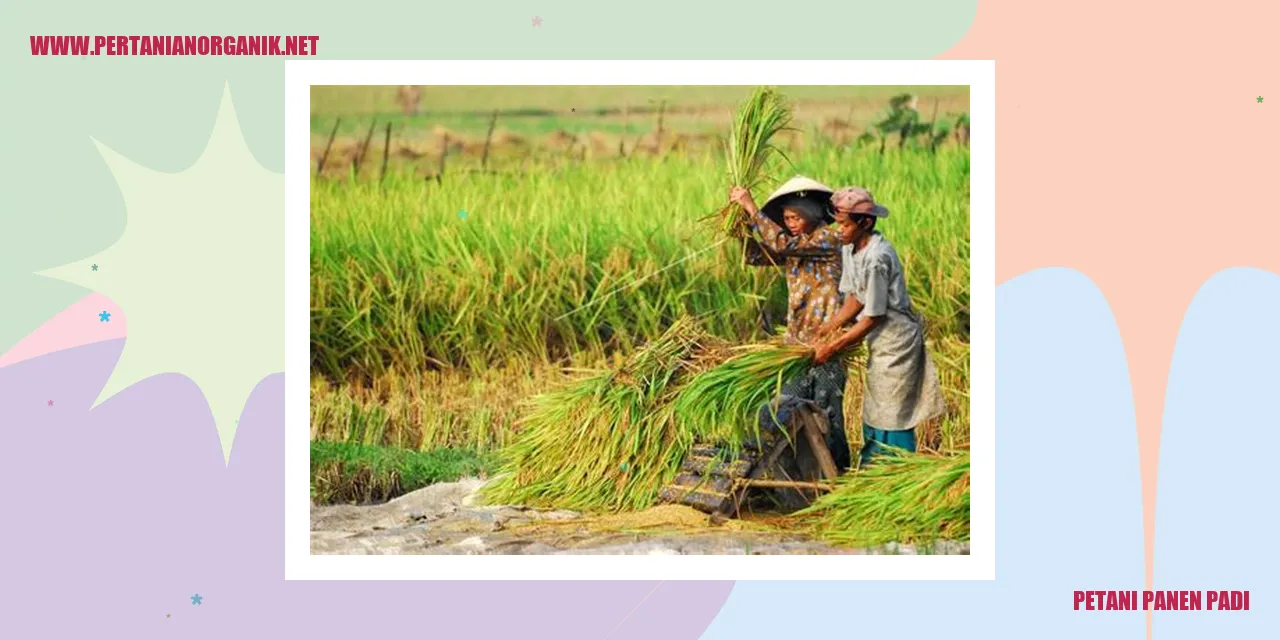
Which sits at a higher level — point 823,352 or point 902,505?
point 823,352

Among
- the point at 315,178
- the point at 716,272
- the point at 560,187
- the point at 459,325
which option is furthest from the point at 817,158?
the point at 315,178

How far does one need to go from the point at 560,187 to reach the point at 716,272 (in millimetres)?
855

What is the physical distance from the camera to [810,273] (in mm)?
7336

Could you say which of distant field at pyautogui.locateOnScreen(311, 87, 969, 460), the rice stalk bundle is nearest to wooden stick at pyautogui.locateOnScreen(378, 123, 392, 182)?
distant field at pyautogui.locateOnScreen(311, 87, 969, 460)

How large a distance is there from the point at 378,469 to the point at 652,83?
2165 millimetres

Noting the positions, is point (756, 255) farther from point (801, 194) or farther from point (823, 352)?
point (823, 352)

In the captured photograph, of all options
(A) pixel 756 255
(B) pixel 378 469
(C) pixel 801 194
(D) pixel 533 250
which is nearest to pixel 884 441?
(A) pixel 756 255

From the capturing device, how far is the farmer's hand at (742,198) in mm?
7445

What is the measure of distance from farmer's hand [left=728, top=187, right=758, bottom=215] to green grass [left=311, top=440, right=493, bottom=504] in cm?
166

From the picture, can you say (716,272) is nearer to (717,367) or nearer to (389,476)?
(717,367)

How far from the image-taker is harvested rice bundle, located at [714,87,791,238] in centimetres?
748

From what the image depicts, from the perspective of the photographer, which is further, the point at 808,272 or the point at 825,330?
the point at 808,272

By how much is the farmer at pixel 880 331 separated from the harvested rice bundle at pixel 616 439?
0.68 metres

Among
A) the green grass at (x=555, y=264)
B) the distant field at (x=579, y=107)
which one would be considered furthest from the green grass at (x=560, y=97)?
the green grass at (x=555, y=264)
